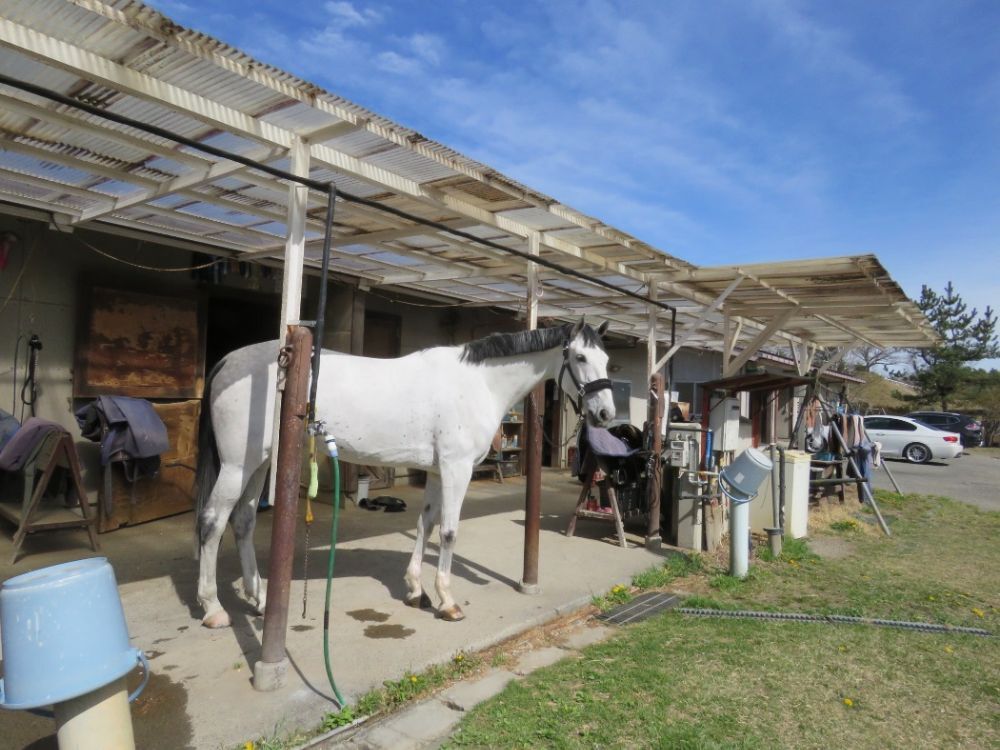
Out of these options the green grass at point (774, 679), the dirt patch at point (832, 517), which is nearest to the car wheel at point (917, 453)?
the dirt patch at point (832, 517)

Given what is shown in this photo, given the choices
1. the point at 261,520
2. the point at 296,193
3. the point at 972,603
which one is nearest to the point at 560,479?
the point at 261,520

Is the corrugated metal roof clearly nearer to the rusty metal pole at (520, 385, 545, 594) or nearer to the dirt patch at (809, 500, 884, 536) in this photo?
the rusty metal pole at (520, 385, 545, 594)

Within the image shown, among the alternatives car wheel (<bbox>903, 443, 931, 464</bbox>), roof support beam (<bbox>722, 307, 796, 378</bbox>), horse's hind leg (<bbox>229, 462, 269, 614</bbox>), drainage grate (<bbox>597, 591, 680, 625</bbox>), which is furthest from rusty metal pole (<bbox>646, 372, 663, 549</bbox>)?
car wheel (<bbox>903, 443, 931, 464</bbox>)

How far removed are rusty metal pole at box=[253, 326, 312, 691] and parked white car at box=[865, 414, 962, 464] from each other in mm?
19882

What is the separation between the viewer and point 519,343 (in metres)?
4.20

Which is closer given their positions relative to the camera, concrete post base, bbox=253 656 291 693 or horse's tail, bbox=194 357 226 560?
concrete post base, bbox=253 656 291 693

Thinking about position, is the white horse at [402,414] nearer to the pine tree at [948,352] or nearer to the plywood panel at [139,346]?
the plywood panel at [139,346]

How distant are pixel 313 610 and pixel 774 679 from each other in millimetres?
2775

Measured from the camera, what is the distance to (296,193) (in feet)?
11.0

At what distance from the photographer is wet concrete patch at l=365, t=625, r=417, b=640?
362 centimetres

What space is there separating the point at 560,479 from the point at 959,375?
29.7 m

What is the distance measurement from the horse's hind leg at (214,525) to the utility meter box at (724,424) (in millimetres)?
5031

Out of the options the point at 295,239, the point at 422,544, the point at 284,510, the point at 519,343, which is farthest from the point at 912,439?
the point at 284,510

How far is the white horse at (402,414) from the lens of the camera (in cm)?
362
